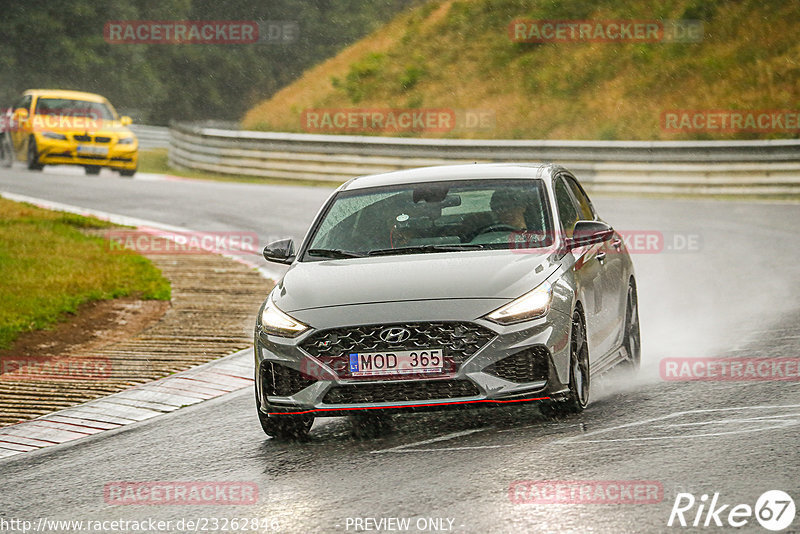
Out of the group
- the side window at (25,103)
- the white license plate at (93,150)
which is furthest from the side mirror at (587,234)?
the side window at (25,103)

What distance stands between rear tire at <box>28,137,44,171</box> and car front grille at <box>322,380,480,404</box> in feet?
76.4

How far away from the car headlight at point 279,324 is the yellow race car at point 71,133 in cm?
2177

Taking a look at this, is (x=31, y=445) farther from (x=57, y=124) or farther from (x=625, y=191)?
(x=57, y=124)

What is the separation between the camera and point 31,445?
8.48 meters

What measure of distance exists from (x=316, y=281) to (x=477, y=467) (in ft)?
5.75

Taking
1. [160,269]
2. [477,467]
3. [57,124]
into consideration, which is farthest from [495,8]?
[477,467]

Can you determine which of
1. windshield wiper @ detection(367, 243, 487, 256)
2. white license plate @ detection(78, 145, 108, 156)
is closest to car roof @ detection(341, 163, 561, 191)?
windshield wiper @ detection(367, 243, 487, 256)

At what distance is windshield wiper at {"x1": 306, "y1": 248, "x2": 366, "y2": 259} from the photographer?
839 centimetres

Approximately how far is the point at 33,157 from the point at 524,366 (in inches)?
942

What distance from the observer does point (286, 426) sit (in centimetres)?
784

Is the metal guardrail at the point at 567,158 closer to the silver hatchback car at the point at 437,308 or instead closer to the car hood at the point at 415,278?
the silver hatchback car at the point at 437,308

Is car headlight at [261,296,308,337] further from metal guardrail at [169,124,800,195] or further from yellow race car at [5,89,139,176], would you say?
yellow race car at [5,89,139,176]

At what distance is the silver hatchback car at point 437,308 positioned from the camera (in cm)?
730

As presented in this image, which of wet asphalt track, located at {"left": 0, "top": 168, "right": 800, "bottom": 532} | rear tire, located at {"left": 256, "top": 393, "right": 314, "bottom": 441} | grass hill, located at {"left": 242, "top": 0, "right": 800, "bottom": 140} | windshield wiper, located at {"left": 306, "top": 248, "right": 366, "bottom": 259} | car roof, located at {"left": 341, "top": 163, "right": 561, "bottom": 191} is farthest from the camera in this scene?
grass hill, located at {"left": 242, "top": 0, "right": 800, "bottom": 140}
